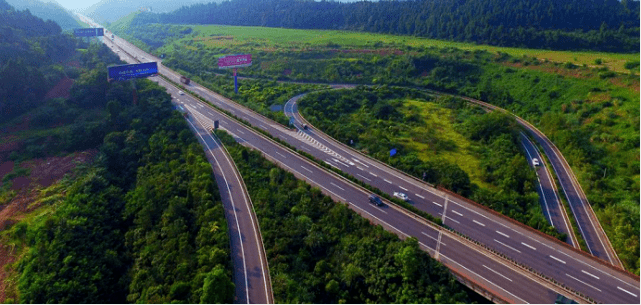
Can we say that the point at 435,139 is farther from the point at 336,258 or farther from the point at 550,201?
the point at 336,258

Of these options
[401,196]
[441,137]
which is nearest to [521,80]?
[441,137]

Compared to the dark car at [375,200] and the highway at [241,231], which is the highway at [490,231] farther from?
the highway at [241,231]

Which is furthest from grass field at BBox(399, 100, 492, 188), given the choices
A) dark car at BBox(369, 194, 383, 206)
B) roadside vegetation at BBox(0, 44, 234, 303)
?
roadside vegetation at BBox(0, 44, 234, 303)

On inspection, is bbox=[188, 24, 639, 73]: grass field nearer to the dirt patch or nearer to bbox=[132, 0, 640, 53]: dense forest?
bbox=[132, 0, 640, 53]: dense forest

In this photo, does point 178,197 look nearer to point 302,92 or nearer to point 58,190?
point 58,190

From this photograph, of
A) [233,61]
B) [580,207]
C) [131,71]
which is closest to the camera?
[580,207]
